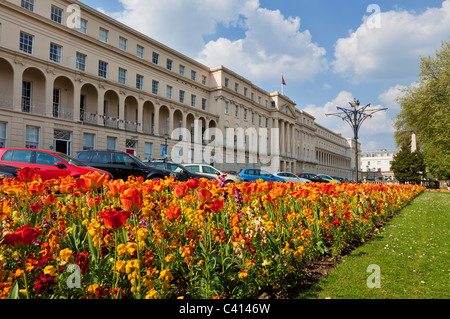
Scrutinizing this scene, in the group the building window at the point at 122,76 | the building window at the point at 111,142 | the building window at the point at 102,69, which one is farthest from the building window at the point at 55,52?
the building window at the point at 111,142

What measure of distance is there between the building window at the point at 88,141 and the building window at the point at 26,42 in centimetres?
847

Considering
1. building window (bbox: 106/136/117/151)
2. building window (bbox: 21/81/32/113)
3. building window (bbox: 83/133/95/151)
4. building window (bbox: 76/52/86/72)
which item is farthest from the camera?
building window (bbox: 106/136/117/151)

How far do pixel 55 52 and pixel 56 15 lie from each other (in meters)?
3.61

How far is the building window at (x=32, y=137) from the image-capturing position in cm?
2265

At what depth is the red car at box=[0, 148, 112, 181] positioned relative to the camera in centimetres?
945

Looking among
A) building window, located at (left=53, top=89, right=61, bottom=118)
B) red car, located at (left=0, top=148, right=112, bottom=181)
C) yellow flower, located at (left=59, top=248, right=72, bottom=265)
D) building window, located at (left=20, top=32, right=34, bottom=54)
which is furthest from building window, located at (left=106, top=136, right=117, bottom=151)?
yellow flower, located at (left=59, top=248, right=72, bottom=265)

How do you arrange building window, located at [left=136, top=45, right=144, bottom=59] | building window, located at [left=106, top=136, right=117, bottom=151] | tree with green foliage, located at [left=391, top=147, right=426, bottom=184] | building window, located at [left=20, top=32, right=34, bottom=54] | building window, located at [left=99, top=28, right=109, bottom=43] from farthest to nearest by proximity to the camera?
tree with green foliage, located at [left=391, top=147, right=426, bottom=184], building window, located at [left=136, top=45, right=144, bottom=59], building window, located at [left=99, top=28, right=109, bottom=43], building window, located at [left=106, top=136, right=117, bottom=151], building window, located at [left=20, top=32, right=34, bottom=54]

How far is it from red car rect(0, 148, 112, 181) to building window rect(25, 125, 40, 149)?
15267 mm

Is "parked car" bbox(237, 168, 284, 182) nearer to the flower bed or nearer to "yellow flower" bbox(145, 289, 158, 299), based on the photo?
the flower bed

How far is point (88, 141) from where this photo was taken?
27.0 metres

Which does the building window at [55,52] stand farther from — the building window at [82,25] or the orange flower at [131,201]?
the orange flower at [131,201]

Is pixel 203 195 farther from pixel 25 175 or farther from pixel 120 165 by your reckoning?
pixel 120 165

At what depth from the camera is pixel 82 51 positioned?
27.1 meters

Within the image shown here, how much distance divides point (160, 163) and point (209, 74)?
3207 cm
